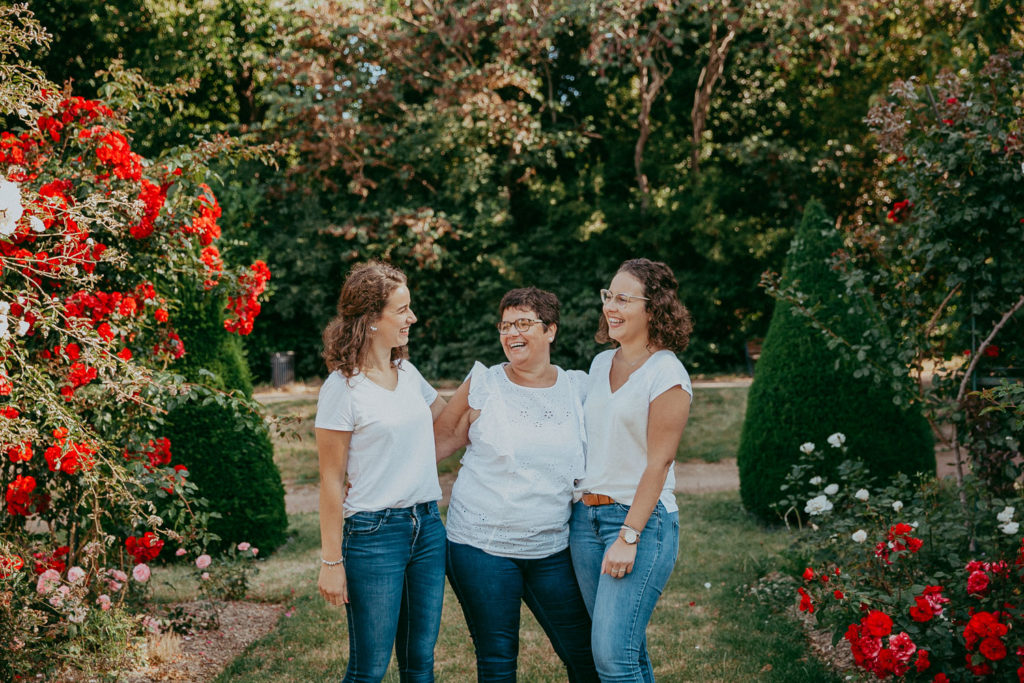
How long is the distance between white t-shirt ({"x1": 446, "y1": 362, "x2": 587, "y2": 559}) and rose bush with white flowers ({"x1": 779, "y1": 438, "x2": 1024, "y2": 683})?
1.43 m

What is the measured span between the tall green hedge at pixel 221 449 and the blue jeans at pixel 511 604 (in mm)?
3797

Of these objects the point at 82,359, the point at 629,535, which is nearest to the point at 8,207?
the point at 82,359

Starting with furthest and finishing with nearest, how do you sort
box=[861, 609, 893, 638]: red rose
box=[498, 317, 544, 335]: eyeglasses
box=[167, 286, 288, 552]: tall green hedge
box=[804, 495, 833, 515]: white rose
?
box=[167, 286, 288, 552]: tall green hedge → box=[804, 495, 833, 515]: white rose → box=[861, 609, 893, 638]: red rose → box=[498, 317, 544, 335]: eyeglasses

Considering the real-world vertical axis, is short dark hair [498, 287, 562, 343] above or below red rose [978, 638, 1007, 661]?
above

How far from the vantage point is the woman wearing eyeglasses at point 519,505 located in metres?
2.55

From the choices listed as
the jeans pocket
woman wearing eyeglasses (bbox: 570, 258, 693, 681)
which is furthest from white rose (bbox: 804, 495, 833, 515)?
the jeans pocket

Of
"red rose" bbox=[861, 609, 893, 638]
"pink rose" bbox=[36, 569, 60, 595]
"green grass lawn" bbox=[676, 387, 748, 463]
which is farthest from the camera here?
"green grass lawn" bbox=[676, 387, 748, 463]

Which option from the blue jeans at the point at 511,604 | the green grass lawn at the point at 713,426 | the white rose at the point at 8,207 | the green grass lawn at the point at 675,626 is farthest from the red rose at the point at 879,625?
the green grass lawn at the point at 713,426

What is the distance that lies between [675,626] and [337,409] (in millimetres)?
2978

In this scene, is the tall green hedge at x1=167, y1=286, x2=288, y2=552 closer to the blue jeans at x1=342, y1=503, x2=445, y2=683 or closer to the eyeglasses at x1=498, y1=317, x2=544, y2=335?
the blue jeans at x1=342, y1=503, x2=445, y2=683

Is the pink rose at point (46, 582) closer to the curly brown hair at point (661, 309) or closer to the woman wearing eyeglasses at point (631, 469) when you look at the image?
the woman wearing eyeglasses at point (631, 469)

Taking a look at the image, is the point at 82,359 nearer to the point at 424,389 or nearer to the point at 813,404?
the point at 424,389

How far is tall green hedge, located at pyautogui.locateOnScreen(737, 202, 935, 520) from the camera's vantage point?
20.6ft

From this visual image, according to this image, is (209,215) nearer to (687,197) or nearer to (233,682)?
(233,682)
